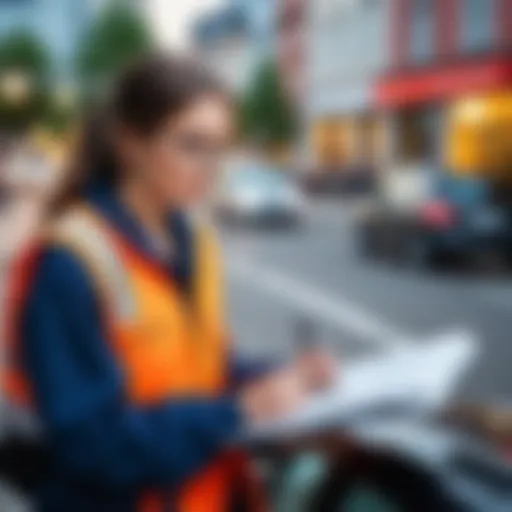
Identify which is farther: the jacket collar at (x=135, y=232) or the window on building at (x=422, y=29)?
the window on building at (x=422, y=29)

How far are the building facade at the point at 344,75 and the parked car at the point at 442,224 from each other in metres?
0.06

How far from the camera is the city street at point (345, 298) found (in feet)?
3.87

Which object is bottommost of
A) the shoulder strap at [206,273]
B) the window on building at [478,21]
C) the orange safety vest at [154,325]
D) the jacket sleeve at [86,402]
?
the jacket sleeve at [86,402]

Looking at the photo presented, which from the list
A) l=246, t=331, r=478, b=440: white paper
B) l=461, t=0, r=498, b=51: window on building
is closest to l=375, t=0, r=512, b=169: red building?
l=461, t=0, r=498, b=51: window on building

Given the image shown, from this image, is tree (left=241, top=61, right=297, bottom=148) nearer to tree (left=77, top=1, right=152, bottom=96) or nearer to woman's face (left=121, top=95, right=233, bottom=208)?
tree (left=77, top=1, right=152, bottom=96)

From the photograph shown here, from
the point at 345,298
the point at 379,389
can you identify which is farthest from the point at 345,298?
the point at 379,389

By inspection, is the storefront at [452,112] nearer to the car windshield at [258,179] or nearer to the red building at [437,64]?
the red building at [437,64]

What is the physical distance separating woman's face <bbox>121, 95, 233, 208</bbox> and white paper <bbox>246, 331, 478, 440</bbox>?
0.08m

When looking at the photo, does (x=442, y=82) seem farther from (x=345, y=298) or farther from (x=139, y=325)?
(x=139, y=325)

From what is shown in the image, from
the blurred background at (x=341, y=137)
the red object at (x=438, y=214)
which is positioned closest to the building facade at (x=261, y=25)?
the blurred background at (x=341, y=137)

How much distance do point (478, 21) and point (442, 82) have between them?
0.06 meters

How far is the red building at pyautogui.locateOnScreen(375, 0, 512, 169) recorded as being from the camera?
1071mm

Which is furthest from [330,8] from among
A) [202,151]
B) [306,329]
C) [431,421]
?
[202,151]

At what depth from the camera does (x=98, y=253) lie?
448mm
